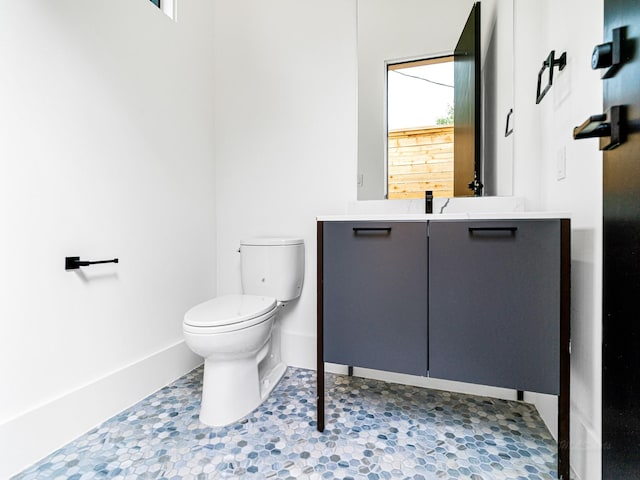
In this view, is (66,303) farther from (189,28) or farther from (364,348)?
(189,28)

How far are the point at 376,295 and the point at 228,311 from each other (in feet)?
2.21

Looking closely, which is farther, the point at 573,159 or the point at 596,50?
the point at 573,159

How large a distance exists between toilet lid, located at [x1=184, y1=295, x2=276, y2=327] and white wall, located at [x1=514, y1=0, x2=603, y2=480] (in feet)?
4.10

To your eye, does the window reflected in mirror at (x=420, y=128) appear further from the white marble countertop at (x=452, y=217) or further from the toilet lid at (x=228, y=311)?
the toilet lid at (x=228, y=311)

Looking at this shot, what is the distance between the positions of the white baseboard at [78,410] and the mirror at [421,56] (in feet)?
4.86

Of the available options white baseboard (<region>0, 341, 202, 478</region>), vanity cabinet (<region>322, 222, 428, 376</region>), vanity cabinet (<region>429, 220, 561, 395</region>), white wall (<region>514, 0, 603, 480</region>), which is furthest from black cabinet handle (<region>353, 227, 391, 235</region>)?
white baseboard (<region>0, 341, 202, 478</region>)

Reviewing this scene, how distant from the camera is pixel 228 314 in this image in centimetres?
148

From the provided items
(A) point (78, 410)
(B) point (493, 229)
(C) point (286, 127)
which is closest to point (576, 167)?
(B) point (493, 229)

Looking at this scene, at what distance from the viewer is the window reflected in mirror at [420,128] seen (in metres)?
1.78

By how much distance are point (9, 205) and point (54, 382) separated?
0.70m

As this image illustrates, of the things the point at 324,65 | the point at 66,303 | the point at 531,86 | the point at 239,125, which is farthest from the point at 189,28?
the point at 531,86

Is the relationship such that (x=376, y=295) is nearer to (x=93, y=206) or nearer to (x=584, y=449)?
(x=584, y=449)

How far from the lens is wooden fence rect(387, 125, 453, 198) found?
5.82 ft

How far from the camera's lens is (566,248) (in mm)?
1104
